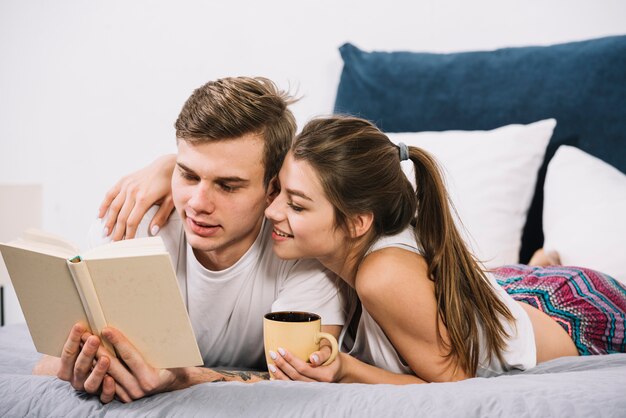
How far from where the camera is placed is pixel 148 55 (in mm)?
2520

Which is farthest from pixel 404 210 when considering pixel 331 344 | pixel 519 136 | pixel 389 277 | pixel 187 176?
pixel 519 136

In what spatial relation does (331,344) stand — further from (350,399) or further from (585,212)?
(585,212)

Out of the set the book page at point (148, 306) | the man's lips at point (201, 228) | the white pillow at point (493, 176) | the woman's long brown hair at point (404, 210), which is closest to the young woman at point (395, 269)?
the woman's long brown hair at point (404, 210)

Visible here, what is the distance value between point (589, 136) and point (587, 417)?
4.56 feet

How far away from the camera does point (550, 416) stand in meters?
0.87

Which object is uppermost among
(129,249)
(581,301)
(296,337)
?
(129,249)

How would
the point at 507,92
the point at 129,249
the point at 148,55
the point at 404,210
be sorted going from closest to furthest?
the point at 129,249 → the point at 404,210 → the point at 507,92 → the point at 148,55

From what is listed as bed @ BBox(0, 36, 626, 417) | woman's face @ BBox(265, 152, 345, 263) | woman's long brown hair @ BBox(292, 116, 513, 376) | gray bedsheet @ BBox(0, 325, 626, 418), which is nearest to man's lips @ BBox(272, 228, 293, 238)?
woman's face @ BBox(265, 152, 345, 263)

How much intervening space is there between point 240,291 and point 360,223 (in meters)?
0.31

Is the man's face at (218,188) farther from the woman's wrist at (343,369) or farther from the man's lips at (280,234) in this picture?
the woman's wrist at (343,369)

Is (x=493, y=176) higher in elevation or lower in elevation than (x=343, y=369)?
higher

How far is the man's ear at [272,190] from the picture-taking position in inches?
54.5

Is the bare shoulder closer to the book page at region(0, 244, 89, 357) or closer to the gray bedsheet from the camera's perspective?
the gray bedsheet

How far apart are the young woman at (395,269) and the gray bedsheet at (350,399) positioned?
17cm
